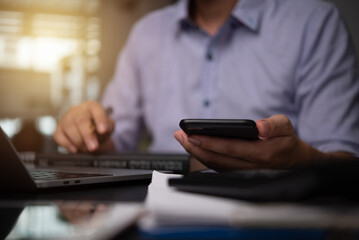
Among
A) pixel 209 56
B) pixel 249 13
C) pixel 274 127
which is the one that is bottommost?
pixel 274 127

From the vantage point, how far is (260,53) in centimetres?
100

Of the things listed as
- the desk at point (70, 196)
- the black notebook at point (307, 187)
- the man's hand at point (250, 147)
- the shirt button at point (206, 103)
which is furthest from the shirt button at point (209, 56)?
the black notebook at point (307, 187)

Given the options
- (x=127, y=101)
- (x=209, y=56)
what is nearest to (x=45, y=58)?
(x=127, y=101)

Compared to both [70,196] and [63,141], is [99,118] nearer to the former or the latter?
[63,141]

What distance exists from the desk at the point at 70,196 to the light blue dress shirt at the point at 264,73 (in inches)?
25.1

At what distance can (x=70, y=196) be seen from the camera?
0.32m

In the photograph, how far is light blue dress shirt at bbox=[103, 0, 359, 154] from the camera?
894 millimetres

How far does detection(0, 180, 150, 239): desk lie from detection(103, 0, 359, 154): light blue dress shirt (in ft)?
2.09

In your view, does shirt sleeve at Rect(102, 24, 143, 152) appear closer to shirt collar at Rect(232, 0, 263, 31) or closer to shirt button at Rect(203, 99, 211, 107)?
shirt button at Rect(203, 99, 211, 107)

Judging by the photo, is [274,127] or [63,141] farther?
[63,141]

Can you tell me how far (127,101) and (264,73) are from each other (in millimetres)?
490

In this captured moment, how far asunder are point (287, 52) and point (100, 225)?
0.88m

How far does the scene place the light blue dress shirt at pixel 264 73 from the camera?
0.89 metres

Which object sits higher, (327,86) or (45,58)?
(45,58)
